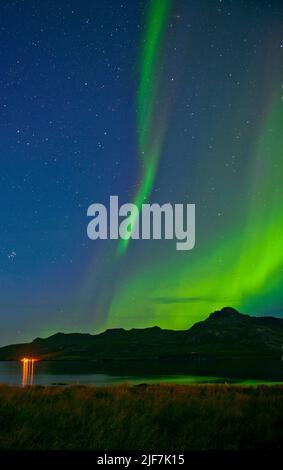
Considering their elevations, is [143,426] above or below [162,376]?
below

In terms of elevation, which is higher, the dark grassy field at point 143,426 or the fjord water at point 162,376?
the fjord water at point 162,376

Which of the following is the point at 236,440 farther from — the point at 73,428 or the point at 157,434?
the point at 73,428

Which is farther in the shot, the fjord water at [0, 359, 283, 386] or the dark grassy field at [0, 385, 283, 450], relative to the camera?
the fjord water at [0, 359, 283, 386]

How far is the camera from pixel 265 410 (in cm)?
1068

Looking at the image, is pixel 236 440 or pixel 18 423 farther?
pixel 18 423

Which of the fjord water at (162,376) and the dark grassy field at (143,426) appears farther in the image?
the fjord water at (162,376)

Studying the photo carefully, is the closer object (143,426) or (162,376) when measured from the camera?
(143,426)

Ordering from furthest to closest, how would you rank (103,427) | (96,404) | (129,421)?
(96,404)
(129,421)
(103,427)

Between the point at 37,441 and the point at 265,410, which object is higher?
the point at 265,410

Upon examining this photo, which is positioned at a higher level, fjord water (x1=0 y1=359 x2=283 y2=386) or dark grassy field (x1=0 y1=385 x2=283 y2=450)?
fjord water (x1=0 y1=359 x2=283 y2=386)
